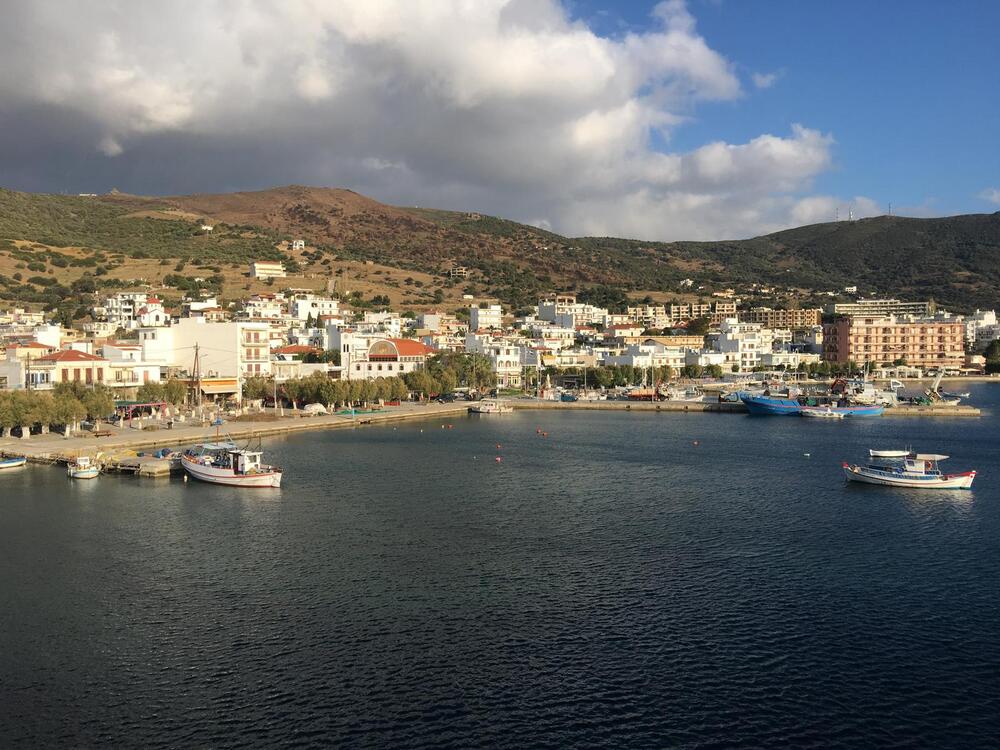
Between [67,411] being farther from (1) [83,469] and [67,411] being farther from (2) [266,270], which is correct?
(2) [266,270]

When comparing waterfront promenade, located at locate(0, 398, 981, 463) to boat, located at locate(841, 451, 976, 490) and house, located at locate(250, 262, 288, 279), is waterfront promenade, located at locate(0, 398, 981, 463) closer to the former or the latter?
boat, located at locate(841, 451, 976, 490)

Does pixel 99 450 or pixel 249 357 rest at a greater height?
pixel 249 357

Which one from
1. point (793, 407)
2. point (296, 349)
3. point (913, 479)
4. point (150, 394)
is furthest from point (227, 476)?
point (793, 407)

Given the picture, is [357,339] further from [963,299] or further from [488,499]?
[963,299]

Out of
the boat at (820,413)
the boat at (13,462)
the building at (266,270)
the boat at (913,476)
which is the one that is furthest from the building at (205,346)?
the building at (266,270)

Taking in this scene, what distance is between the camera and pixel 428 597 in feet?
68.0

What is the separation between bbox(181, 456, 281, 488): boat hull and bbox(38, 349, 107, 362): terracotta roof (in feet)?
64.1

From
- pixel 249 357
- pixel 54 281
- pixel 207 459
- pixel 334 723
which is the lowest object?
pixel 334 723

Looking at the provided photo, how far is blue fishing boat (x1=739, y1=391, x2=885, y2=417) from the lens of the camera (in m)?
66.8

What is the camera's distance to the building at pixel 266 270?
124 m

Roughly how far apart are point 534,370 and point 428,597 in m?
67.9

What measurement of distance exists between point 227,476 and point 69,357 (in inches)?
908

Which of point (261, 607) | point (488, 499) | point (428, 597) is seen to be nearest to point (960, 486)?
point (488, 499)

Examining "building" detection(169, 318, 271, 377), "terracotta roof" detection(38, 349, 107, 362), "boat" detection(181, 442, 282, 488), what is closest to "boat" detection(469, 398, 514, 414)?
"building" detection(169, 318, 271, 377)
